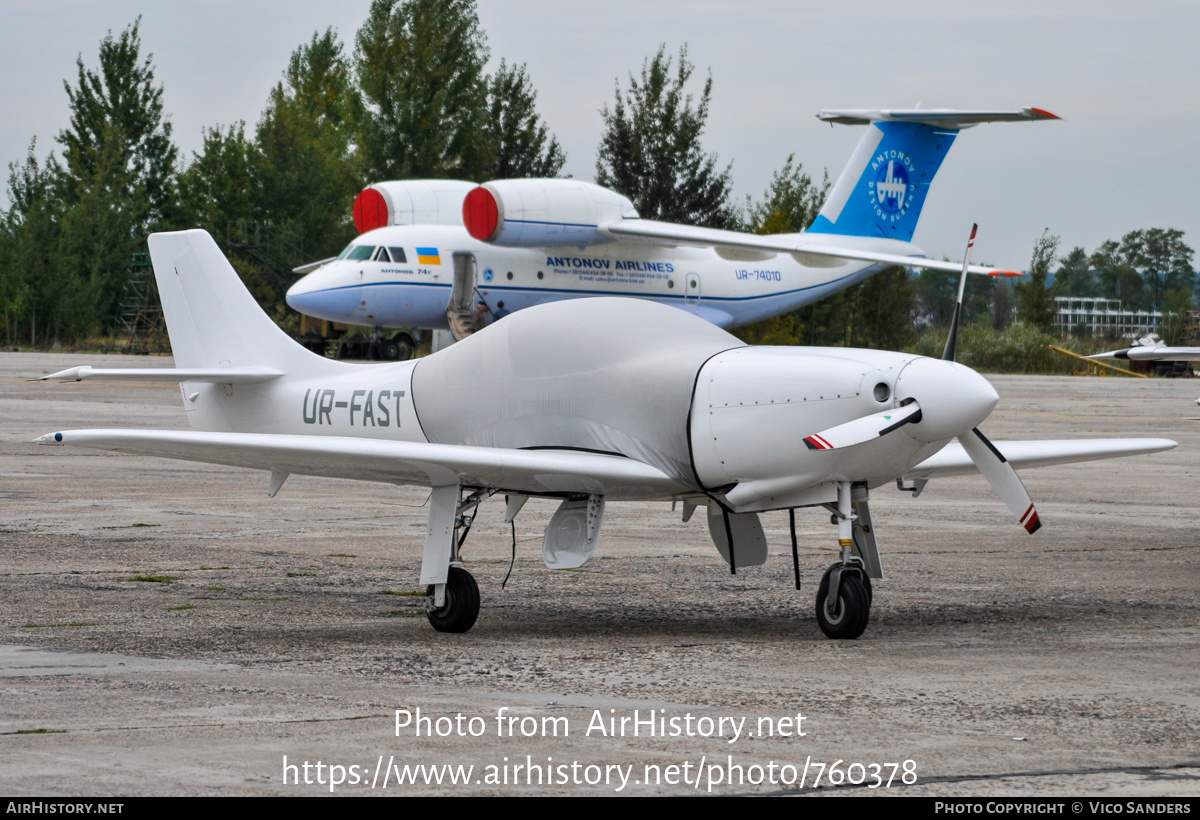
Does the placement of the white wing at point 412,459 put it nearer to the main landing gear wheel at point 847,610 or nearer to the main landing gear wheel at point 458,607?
the main landing gear wheel at point 458,607

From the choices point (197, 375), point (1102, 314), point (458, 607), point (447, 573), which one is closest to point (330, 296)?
point (197, 375)

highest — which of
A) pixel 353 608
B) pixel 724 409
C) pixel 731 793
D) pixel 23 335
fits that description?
pixel 724 409

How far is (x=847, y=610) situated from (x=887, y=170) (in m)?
34.4

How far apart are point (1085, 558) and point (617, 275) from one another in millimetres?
27383

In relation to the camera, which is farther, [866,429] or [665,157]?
[665,157]

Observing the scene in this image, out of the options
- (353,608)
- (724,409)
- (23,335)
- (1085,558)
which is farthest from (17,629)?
(23,335)

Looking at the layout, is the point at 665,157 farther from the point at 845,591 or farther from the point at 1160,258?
the point at 1160,258

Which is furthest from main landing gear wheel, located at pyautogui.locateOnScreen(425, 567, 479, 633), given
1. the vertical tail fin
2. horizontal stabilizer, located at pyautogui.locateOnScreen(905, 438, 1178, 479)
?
the vertical tail fin

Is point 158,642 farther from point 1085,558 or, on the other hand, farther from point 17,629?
point 1085,558

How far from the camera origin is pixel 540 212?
3459 cm

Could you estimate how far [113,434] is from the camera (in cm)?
756

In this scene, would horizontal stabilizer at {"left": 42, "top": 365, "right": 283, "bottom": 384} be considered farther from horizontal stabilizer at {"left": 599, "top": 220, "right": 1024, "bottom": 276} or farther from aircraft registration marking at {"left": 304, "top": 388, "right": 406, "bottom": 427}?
horizontal stabilizer at {"left": 599, "top": 220, "right": 1024, "bottom": 276}

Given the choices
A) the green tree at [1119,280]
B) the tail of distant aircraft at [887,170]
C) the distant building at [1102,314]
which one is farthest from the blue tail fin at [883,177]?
the green tree at [1119,280]

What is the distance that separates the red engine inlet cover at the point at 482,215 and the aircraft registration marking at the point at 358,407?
80.3 feet
